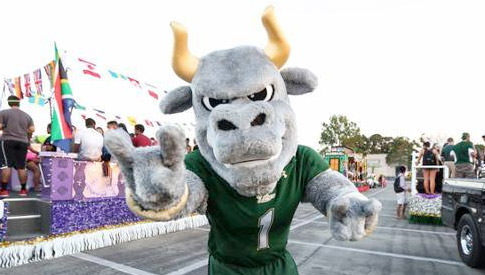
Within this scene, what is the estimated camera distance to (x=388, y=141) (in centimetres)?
7300

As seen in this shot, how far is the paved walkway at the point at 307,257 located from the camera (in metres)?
4.71

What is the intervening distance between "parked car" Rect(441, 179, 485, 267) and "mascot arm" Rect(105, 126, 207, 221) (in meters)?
4.85

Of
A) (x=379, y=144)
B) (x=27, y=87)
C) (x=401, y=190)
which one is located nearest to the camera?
(x=27, y=87)

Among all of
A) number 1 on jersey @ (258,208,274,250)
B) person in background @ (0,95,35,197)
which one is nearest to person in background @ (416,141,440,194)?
number 1 on jersey @ (258,208,274,250)

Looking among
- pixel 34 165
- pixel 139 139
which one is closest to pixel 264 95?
pixel 139 139

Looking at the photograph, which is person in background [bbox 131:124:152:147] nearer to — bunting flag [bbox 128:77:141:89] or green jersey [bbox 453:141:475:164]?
bunting flag [bbox 128:77:141:89]

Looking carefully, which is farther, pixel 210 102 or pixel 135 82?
pixel 135 82

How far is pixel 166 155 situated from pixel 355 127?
182ft

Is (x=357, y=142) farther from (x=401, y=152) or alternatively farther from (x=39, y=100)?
(x=39, y=100)

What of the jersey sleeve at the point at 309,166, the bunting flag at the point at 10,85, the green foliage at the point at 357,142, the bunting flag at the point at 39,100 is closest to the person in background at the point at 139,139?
the bunting flag at the point at 39,100

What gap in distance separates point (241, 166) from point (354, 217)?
0.48 metres

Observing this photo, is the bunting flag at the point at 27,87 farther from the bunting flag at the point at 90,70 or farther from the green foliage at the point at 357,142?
the green foliage at the point at 357,142

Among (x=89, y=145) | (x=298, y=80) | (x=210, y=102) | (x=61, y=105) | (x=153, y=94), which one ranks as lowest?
(x=89, y=145)

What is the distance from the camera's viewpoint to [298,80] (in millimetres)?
1837
